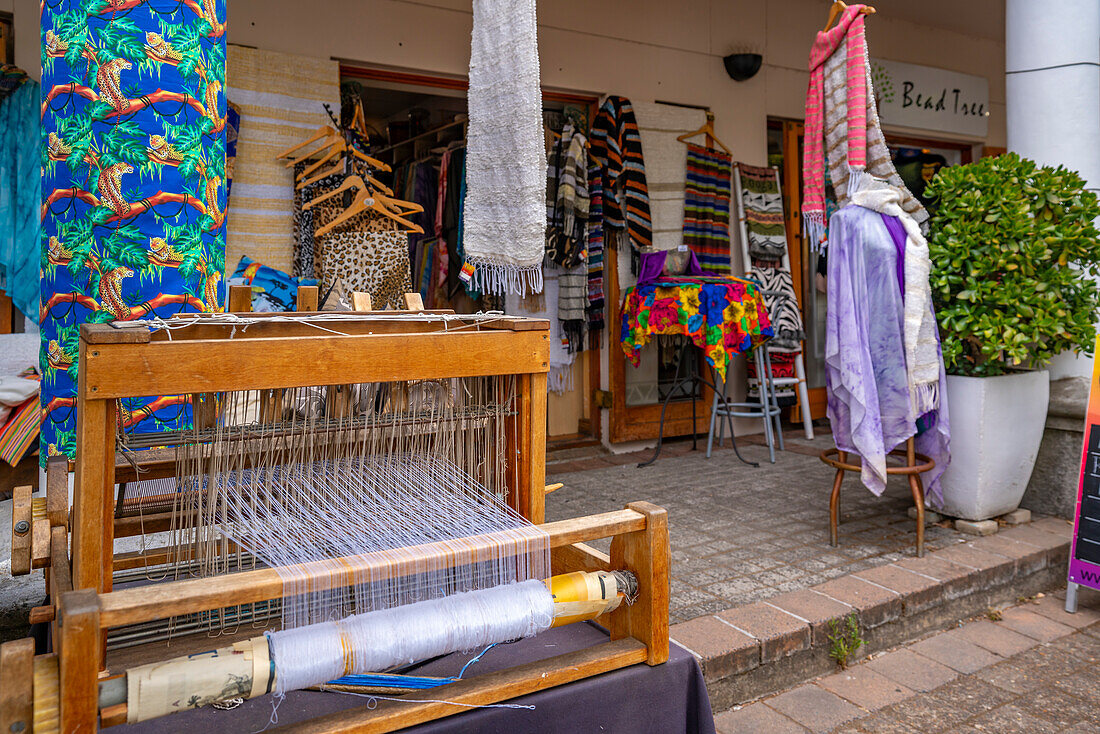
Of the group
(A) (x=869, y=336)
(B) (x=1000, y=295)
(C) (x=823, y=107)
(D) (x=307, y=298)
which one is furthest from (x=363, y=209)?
(B) (x=1000, y=295)

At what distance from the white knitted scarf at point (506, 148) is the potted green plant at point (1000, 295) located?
74.9 inches

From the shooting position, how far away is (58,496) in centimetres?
124

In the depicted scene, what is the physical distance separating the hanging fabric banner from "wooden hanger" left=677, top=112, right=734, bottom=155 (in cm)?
381

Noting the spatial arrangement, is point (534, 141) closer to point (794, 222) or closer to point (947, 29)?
point (794, 222)

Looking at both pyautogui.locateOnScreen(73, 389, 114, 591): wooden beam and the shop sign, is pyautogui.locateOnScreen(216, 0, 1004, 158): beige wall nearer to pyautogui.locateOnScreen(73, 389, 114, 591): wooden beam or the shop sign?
the shop sign

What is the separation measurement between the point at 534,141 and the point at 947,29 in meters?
6.10

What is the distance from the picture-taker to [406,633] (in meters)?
0.98

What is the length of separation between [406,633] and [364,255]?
283 cm

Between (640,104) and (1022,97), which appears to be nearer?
(1022,97)

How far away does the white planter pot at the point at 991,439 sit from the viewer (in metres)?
3.07

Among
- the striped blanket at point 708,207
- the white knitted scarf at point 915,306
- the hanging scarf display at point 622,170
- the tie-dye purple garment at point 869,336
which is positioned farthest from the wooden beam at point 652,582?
the striped blanket at point 708,207

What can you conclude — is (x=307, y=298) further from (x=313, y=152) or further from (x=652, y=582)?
(x=313, y=152)

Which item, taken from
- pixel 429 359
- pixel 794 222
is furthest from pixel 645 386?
pixel 429 359

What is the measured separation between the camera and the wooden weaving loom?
2.66 ft
